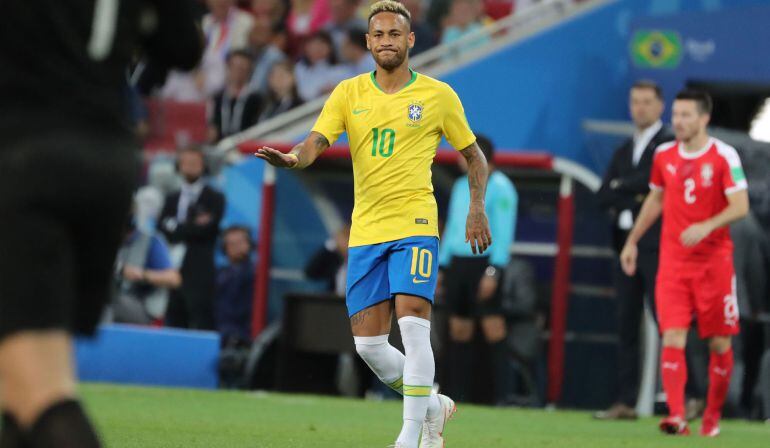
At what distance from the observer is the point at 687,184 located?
1057cm

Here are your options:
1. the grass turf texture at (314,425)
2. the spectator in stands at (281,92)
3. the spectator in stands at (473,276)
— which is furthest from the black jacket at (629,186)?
the spectator in stands at (281,92)

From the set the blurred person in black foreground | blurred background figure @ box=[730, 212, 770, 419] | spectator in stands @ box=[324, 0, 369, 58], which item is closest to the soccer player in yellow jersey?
the blurred person in black foreground

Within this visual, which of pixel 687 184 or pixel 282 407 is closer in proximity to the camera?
pixel 687 184

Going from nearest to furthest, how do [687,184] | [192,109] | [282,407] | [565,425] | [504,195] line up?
[687,184]
[565,425]
[282,407]
[504,195]
[192,109]

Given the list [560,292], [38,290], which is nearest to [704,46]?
[560,292]

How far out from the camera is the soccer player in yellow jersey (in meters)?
7.75

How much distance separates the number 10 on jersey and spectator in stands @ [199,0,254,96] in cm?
1123

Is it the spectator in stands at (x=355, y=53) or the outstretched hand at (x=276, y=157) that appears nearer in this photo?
the outstretched hand at (x=276, y=157)

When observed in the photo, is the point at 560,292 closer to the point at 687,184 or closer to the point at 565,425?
the point at 565,425

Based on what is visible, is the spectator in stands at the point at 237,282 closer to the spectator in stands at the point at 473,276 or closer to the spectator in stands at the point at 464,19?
the spectator in stands at the point at 473,276

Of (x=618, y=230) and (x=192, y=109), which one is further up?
(x=192, y=109)

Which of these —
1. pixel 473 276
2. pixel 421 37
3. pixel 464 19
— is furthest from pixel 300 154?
pixel 464 19

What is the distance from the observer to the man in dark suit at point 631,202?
40.6 feet

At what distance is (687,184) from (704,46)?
178 inches
